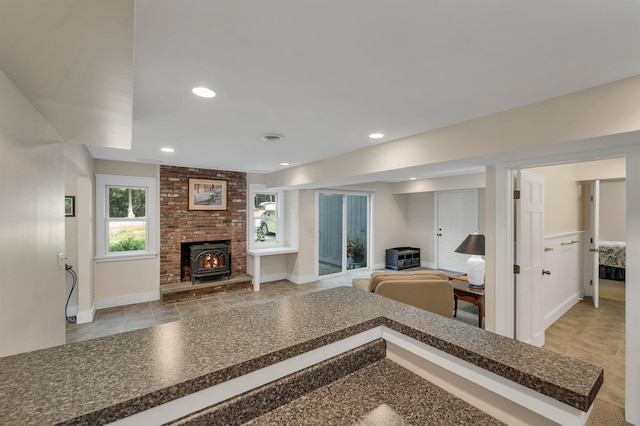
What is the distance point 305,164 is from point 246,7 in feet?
11.7

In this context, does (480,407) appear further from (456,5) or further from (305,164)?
(305,164)

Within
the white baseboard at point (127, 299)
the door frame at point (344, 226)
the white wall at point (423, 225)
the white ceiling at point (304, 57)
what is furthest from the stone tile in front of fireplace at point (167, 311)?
the white wall at point (423, 225)

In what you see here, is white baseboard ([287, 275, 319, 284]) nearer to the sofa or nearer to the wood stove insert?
the wood stove insert

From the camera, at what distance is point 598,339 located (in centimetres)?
328

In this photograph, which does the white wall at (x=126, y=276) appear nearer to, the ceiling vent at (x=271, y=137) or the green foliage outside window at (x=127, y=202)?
the green foliage outside window at (x=127, y=202)

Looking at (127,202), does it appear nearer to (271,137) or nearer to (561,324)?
(271,137)

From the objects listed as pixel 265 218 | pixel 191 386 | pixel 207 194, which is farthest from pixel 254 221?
pixel 191 386

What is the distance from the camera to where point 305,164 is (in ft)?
15.4

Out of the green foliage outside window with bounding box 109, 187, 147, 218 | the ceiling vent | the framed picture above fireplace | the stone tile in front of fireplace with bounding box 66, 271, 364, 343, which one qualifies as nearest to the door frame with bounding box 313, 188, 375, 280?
the stone tile in front of fireplace with bounding box 66, 271, 364, 343

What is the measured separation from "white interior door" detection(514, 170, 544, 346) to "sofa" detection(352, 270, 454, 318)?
0.67m

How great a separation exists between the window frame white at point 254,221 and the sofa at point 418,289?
3414 millimetres

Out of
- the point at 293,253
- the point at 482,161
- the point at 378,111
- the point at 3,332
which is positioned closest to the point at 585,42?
the point at 378,111

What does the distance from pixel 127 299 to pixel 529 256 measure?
5.68 metres

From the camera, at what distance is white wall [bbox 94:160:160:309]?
14.7 feet
